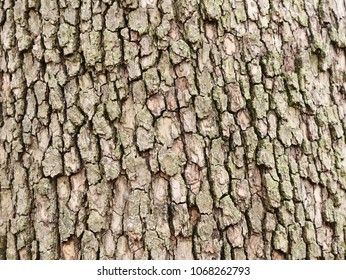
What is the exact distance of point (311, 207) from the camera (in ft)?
6.44

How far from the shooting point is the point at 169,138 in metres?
1.88

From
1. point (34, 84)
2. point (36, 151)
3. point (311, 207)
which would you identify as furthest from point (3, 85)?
point (311, 207)

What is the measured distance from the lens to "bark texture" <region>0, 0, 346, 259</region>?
1880 mm

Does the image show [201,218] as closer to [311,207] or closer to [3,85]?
[311,207]

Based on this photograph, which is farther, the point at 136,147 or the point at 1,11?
the point at 1,11

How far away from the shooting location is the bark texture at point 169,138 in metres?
1.88

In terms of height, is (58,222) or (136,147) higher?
(136,147)

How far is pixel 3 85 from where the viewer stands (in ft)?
6.80

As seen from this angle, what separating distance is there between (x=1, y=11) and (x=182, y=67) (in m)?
0.68

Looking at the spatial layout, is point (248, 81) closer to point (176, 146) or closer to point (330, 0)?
point (176, 146)

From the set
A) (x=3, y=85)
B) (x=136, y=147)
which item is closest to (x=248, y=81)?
(x=136, y=147)

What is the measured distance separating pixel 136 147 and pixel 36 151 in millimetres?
341
